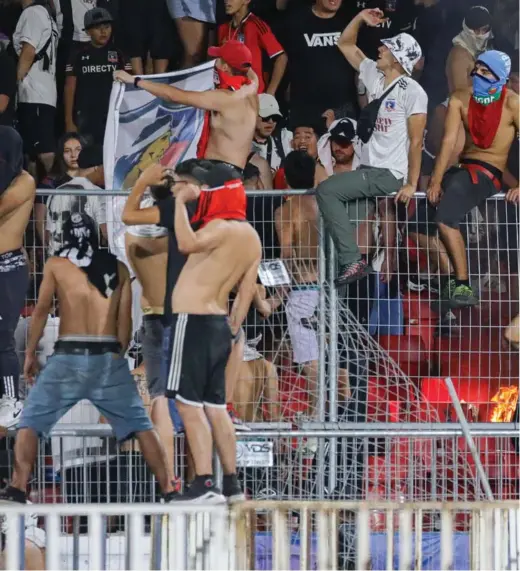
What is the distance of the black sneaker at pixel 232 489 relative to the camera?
7.11 meters

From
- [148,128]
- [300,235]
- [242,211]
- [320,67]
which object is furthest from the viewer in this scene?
[320,67]

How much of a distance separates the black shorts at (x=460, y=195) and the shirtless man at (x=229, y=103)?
47.1 inches

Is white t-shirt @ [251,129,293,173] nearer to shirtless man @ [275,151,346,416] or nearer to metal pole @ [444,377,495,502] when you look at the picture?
shirtless man @ [275,151,346,416]

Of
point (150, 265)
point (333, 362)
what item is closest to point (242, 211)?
point (150, 265)

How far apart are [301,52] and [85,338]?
7.97 ft

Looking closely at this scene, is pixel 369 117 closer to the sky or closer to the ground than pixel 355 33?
closer to the ground

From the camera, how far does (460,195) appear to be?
756cm

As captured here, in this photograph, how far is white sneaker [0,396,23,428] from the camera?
7320 millimetres

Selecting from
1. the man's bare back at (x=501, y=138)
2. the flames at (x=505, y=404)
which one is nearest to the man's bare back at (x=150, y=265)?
the man's bare back at (x=501, y=138)

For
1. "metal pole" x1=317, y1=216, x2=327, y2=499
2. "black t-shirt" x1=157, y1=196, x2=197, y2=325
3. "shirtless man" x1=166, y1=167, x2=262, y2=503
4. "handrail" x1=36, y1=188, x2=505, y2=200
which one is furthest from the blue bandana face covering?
"black t-shirt" x1=157, y1=196, x2=197, y2=325

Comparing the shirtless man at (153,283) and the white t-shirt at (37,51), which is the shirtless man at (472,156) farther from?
the white t-shirt at (37,51)

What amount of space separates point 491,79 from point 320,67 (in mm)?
1231

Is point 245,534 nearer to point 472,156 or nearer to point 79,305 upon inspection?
point 79,305

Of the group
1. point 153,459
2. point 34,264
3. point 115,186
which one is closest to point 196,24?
point 115,186
